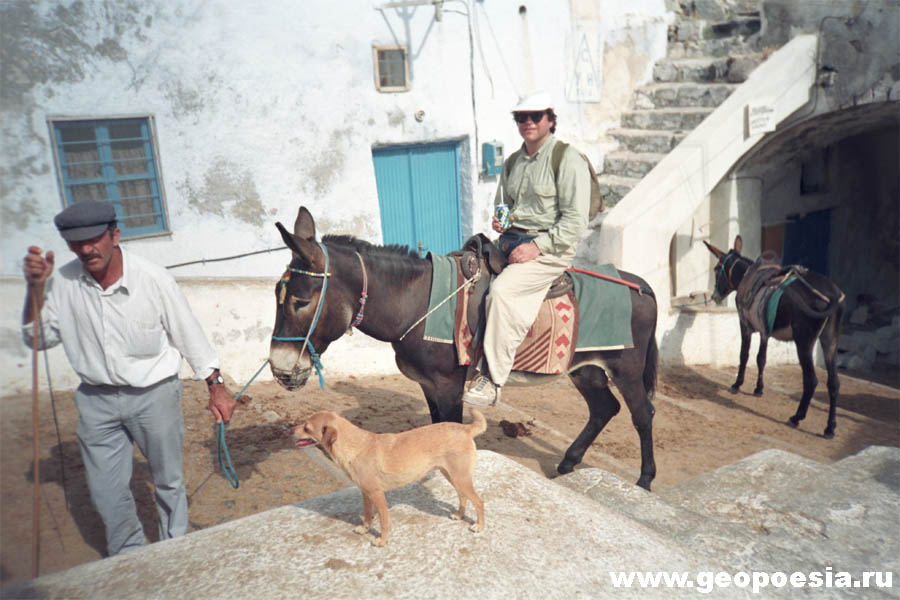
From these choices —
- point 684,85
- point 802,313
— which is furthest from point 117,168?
point 684,85

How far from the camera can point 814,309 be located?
7676 mm

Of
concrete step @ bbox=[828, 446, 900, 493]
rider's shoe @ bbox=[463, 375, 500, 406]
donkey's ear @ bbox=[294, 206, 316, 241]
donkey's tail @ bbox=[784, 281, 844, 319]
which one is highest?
donkey's ear @ bbox=[294, 206, 316, 241]

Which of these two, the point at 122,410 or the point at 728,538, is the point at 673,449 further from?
the point at 122,410

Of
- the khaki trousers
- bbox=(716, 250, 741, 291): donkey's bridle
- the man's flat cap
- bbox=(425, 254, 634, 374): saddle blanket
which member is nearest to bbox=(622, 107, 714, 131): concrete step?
bbox=(716, 250, 741, 291): donkey's bridle

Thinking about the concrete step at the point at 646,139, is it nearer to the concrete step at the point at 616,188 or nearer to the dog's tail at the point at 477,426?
the concrete step at the point at 616,188

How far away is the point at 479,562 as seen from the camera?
2879 mm

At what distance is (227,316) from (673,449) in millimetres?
4895

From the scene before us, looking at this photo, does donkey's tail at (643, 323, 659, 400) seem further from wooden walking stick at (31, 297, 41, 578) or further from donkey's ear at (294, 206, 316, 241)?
wooden walking stick at (31, 297, 41, 578)

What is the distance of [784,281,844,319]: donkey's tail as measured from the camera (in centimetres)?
752

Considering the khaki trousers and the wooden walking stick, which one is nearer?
the wooden walking stick

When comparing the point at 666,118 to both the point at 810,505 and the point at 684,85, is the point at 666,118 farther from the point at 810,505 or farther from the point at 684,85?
the point at 810,505

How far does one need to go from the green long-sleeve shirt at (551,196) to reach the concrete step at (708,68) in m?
7.85

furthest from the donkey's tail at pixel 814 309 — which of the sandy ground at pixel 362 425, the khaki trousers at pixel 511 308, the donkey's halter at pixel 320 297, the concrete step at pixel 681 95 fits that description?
the donkey's halter at pixel 320 297

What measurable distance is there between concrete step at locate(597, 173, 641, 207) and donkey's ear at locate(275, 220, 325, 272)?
7.34 meters
